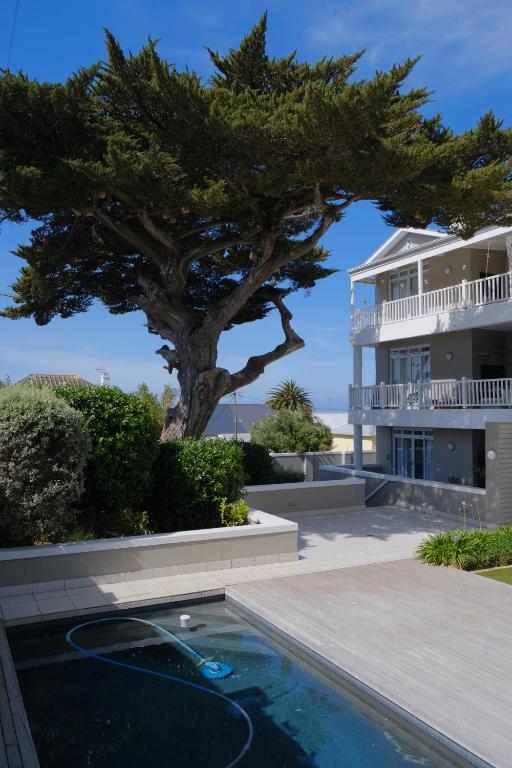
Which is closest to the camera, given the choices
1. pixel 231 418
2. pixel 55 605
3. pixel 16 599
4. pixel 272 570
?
pixel 55 605

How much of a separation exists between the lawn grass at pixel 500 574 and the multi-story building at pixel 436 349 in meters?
8.54

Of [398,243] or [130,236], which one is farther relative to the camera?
[398,243]

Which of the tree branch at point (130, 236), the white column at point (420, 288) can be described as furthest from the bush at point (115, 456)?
the white column at point (420, 288)

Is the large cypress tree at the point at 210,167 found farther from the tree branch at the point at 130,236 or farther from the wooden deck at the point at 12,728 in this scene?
the wooden deck at the point at 12,728

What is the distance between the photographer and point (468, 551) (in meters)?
10.1

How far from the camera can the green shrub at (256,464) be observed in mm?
16953

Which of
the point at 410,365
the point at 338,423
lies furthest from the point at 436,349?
the point at 338,423

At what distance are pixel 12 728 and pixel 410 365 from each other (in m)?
21.3

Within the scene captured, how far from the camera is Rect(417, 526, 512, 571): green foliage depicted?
10.0 meters

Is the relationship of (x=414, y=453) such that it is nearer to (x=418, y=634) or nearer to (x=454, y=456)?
(x=454, y=456)

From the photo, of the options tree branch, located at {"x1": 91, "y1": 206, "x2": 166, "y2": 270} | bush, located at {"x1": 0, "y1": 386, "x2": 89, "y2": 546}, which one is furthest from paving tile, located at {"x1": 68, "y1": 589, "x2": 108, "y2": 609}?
tree branch, located at {"x1": 91, "y1": 206, "x2": 166, "y2": 270}

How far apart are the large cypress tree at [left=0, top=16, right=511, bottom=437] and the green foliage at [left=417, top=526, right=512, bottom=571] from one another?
7127 millimetres

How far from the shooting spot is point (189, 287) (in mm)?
19266

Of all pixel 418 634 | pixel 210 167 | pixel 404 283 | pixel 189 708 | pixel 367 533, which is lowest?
pixel 189 708
